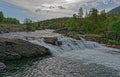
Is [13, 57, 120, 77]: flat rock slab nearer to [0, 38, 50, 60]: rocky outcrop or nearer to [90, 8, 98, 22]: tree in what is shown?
[0, 38, 50, 60]: rocky outcrop

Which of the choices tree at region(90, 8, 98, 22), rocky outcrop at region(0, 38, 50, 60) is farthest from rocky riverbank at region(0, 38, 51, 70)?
tree at region(90, 8, 98, 22)

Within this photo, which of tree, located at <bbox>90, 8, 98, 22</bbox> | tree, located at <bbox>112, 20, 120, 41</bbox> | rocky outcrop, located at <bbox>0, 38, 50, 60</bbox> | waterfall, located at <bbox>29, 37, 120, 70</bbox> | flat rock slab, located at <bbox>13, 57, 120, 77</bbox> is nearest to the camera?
flat rock slab, located at <bbox>13, 57, 120, 77</bbox>

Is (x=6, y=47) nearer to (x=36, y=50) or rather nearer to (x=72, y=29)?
(x=36, y=50)

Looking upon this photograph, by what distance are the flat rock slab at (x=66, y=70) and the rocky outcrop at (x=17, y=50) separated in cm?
702

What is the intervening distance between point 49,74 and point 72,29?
106899 millimetres

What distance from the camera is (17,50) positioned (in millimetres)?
49750

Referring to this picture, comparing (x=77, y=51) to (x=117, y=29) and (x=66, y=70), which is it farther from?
(x=117, y=29)

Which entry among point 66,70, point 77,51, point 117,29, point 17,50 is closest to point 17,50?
point 17,50

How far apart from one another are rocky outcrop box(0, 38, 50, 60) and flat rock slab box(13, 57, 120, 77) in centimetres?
702

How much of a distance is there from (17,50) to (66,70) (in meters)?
16.2

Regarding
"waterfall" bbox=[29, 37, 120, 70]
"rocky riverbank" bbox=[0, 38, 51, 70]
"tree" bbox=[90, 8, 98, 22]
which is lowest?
"waterfall" bbox=[29, 37, 120, 70]

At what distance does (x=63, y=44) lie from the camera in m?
66.6

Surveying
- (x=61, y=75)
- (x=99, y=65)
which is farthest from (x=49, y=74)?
(x=99, y=65)

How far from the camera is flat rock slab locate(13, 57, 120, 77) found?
116ft
